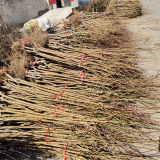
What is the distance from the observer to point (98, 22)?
3.52 metres

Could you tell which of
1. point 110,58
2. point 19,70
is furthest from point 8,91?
point 110,58

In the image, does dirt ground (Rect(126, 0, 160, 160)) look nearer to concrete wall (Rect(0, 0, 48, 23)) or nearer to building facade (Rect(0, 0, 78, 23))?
building facade (Rect(0, 0, 78, 23))

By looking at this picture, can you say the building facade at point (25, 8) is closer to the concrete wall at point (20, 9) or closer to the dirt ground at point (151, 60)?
the concrete wall at point (20, 9)

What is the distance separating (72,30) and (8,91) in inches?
78.8

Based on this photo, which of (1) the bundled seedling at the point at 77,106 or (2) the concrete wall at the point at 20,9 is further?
(2) the concrete wall at the point at 20,9

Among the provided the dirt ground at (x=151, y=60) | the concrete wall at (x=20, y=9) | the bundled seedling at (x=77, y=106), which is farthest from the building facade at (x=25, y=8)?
the dirt ground at (x=151, y=60)

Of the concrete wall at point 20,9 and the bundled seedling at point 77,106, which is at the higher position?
the concrete wall at point 20,9

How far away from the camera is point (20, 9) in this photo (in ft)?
29.1

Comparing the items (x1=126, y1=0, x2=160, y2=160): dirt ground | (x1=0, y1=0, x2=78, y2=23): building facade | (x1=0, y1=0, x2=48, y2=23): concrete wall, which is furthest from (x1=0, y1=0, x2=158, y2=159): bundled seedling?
(x1=0, y1=0, x2=48, y2=23): concrete wall

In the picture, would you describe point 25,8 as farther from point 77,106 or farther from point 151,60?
point 77,106

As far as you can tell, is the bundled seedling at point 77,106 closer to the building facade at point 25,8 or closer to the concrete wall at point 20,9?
the building facade at point 25,8

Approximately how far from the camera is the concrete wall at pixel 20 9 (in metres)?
7.87

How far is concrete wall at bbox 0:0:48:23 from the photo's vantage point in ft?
25.8

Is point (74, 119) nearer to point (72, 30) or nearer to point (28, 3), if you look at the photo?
point (72, 30)
